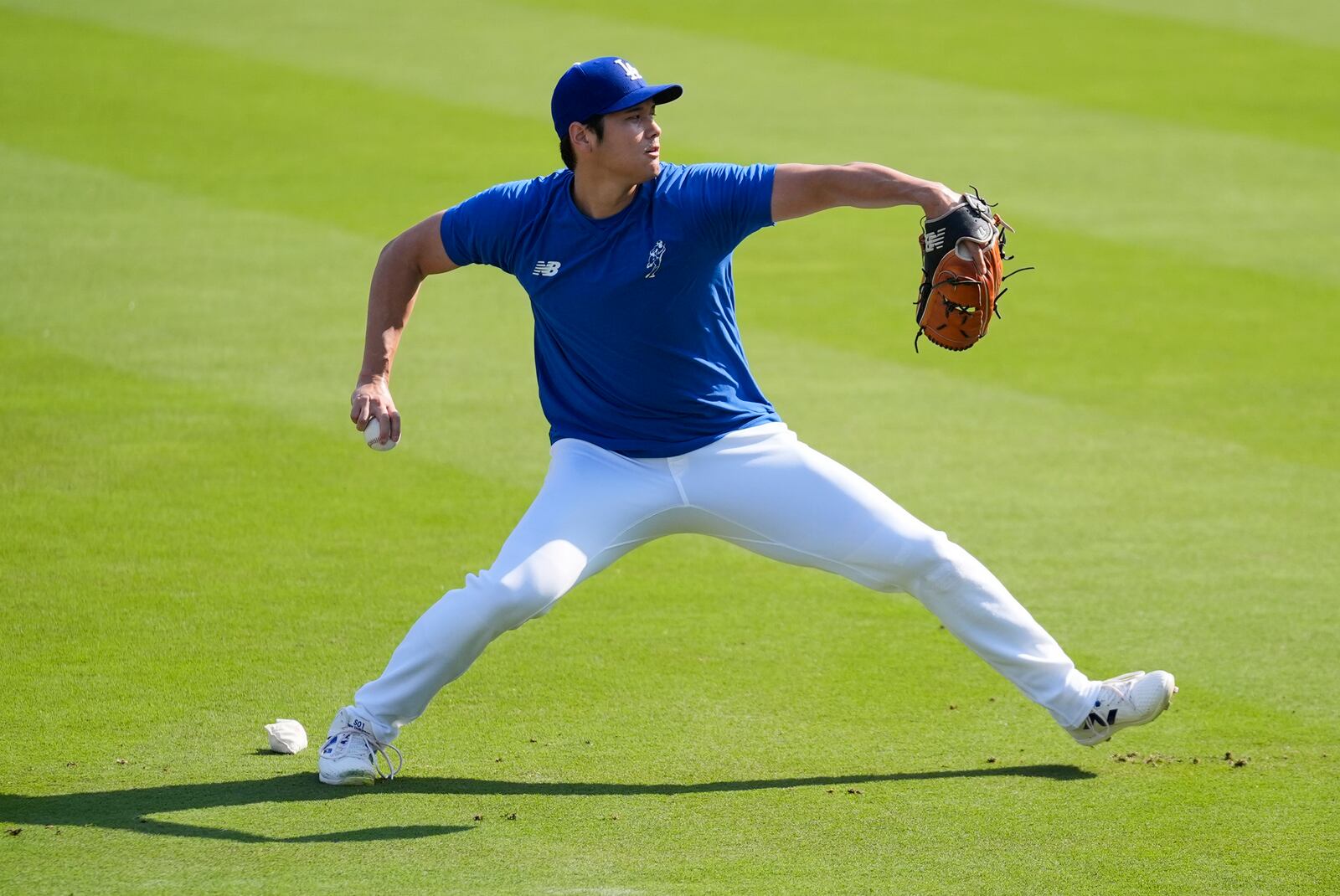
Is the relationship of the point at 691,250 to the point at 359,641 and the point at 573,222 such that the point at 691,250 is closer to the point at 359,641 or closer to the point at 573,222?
the point at 573,222

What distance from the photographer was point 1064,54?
1709 centimetres

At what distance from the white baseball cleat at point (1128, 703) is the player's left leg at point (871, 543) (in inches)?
0.7

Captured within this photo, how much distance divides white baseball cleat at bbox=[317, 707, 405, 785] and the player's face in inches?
71.1

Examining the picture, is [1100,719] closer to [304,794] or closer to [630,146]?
[630,146]

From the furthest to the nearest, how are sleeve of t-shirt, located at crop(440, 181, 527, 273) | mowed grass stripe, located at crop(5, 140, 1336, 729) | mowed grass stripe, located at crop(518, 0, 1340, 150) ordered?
mowed grass stripe, located at crop(518, 0, 1340, 150)
mowed grass stripe, located at crop(5, 140, 1336, 729)
sleeve of t-shirt, located at crop(440, 181, 527, 273)

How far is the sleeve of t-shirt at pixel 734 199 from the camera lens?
504 centimetres

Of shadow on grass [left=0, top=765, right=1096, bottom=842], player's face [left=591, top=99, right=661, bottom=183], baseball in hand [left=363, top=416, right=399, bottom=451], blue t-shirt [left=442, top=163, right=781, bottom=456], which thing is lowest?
shadow on grass [left=0, top=765, right=1096, bottom=842]

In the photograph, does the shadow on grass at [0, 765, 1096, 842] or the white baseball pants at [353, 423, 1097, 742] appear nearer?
the shadow on grass at [0, 765, 1096, 842]

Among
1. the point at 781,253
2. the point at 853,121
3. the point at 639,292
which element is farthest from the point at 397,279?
the point at 853,121

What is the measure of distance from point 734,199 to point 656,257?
29 centimetres

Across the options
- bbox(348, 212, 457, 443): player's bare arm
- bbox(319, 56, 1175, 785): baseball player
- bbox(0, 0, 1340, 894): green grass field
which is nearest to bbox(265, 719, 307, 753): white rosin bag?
bbox(0, 0, 1340, 894): green grass field

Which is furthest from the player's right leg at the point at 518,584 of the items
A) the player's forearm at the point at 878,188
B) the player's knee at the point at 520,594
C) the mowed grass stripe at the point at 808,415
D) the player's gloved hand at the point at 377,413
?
the mowed grass stripe at the point at 808,415

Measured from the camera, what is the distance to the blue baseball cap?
5.16 m

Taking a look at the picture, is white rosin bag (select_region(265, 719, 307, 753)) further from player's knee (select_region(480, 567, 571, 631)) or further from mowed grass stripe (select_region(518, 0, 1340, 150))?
mowed grass stripe (select_region(518, 0, 1340, 150))
